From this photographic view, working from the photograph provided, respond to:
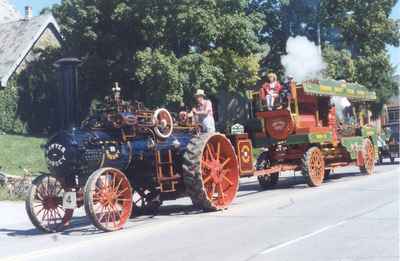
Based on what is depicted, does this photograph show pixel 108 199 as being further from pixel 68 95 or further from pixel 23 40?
pixel 23 40

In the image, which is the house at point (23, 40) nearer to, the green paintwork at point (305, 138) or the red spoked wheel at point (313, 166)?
the green paintwork at point (305, 138)

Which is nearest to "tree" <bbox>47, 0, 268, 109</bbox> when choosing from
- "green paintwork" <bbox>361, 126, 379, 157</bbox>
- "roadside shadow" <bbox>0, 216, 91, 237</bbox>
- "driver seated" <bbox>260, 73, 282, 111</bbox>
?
"green paintwork" <bbox>361, 126, 379, 157</bbox>

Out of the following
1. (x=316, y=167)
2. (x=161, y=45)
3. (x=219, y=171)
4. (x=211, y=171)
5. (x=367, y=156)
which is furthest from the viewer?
(x=161, y=45)

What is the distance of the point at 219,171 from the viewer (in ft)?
38.5

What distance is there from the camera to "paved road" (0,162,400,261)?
7.45 m

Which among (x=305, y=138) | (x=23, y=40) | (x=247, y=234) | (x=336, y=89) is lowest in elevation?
(x=247, y=234)

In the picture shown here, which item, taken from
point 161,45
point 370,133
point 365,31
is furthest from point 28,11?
point 370,133

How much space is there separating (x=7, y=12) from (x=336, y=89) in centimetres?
3126

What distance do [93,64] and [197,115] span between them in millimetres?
17578

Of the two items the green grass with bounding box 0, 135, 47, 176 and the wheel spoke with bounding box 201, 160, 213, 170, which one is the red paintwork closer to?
the wheel spoke with bounding box 201, 160, 213, 170

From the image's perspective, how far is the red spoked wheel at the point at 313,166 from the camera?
15.0 m

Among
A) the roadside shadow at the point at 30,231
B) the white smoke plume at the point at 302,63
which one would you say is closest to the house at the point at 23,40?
the white smoke plume at the point at 302,63

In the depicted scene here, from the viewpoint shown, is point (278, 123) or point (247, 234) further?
point (278, 123)

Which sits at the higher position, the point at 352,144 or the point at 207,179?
the point at 352,144
